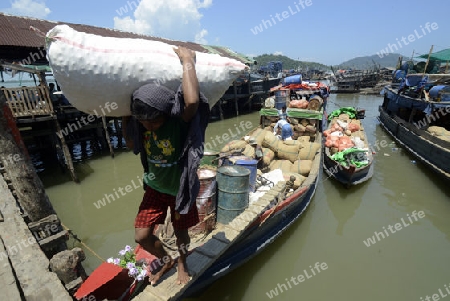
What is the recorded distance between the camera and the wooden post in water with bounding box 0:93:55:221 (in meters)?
2.94

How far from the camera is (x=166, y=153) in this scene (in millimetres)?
1919

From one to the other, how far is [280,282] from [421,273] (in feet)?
8.52

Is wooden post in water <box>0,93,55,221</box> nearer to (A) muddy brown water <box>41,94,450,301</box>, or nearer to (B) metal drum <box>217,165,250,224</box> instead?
(A) muddy brown water <box>41,94,450,301</box>

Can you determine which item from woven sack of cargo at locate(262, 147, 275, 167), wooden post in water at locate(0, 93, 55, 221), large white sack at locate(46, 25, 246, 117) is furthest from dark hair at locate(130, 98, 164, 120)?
woven sack of cargo at locate(262, 147, 275, 167)

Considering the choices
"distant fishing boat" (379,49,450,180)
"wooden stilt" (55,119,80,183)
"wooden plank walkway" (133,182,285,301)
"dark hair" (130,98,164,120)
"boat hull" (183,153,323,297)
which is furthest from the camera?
"distant fishing boat" (379,49,450,180)

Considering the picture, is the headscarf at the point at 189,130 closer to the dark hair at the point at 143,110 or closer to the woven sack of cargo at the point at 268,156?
the dark hair at the point at 143,110

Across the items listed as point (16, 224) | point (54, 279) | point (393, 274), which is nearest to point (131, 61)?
point (54, 279)

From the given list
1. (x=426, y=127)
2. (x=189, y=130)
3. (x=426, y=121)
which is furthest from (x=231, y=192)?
(x=426, y=121)

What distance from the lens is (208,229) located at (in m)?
4.02

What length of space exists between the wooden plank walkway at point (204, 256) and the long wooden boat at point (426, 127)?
729cm

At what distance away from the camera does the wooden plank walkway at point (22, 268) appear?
202 cm

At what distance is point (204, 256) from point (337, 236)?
13.0 feet

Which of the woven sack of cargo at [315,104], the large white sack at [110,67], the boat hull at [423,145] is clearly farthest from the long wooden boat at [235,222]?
the boat hull at [423,145]

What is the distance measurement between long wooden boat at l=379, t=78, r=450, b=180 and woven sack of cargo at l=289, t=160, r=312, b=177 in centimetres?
468
